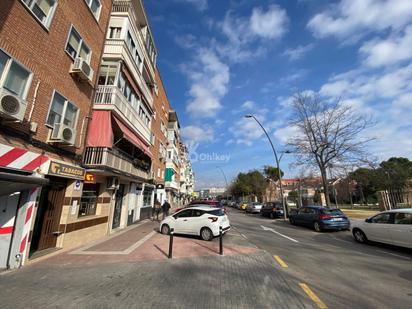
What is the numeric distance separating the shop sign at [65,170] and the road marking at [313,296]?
8268 mm

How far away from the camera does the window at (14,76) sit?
573 centimetres

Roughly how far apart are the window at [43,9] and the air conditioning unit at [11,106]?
3.09m

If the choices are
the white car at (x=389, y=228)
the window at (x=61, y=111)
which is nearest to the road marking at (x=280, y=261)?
the white car at (x=389, y=228)

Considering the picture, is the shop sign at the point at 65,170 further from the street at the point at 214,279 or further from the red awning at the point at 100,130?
the street at the point at 214,279

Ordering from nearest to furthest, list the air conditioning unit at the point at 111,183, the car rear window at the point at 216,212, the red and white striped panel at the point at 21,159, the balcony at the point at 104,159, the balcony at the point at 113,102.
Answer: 1. the red and white striped panel at the point at 21,159
2. the balcony at the point at 104,159
3. the balcony at the point at 113,102
4. the car rear window at the point at 216,212
5. the air conditioning unit at the point at 111,183

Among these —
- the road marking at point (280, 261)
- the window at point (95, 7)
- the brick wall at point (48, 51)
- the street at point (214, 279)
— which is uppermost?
the window at point (95, 7)

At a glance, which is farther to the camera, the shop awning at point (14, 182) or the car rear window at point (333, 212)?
the car rear window at point (333, 212)

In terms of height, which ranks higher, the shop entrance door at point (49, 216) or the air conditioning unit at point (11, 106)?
the air conditioning unit at point (11, 106)

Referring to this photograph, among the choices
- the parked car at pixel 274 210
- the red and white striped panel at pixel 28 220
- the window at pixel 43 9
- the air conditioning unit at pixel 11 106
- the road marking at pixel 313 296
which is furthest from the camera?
the parked car at pixel 274 210

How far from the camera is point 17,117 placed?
18.9 feet

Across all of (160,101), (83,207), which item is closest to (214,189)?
(160,101)

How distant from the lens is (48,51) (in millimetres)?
7355

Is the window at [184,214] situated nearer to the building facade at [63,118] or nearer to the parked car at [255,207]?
the building facade at [63,118]

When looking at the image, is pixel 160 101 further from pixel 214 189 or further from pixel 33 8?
pixel 214 189
